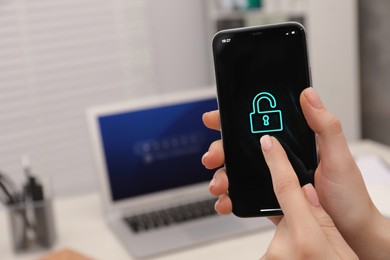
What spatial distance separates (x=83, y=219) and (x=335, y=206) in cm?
82

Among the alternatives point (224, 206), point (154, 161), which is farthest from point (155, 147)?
point (224, 206)

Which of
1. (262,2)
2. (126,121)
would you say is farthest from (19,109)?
(126,121)

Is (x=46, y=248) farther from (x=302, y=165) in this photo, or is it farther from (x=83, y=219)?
(x=302, y=165)

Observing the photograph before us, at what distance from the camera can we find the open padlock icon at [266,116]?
79cm

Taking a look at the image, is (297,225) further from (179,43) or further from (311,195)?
(179,43)

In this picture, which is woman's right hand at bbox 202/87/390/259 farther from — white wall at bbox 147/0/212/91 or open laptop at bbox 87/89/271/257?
white wall at bbox 147/0/212/91

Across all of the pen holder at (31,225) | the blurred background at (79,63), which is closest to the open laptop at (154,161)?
the pen holder at (31,225)

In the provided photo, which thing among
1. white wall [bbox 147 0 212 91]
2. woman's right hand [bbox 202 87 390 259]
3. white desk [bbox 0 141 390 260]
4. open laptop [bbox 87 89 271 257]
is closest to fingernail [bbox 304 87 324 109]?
woman's right hand [bbox 202 87 390 259]

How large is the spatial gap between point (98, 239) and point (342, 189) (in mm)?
708

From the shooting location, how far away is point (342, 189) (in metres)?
0.75

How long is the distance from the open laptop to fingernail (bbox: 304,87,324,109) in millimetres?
630

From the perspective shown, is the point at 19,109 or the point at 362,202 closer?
→ the point at 362,202

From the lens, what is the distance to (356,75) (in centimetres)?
196

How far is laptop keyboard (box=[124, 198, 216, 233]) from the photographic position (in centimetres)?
132
